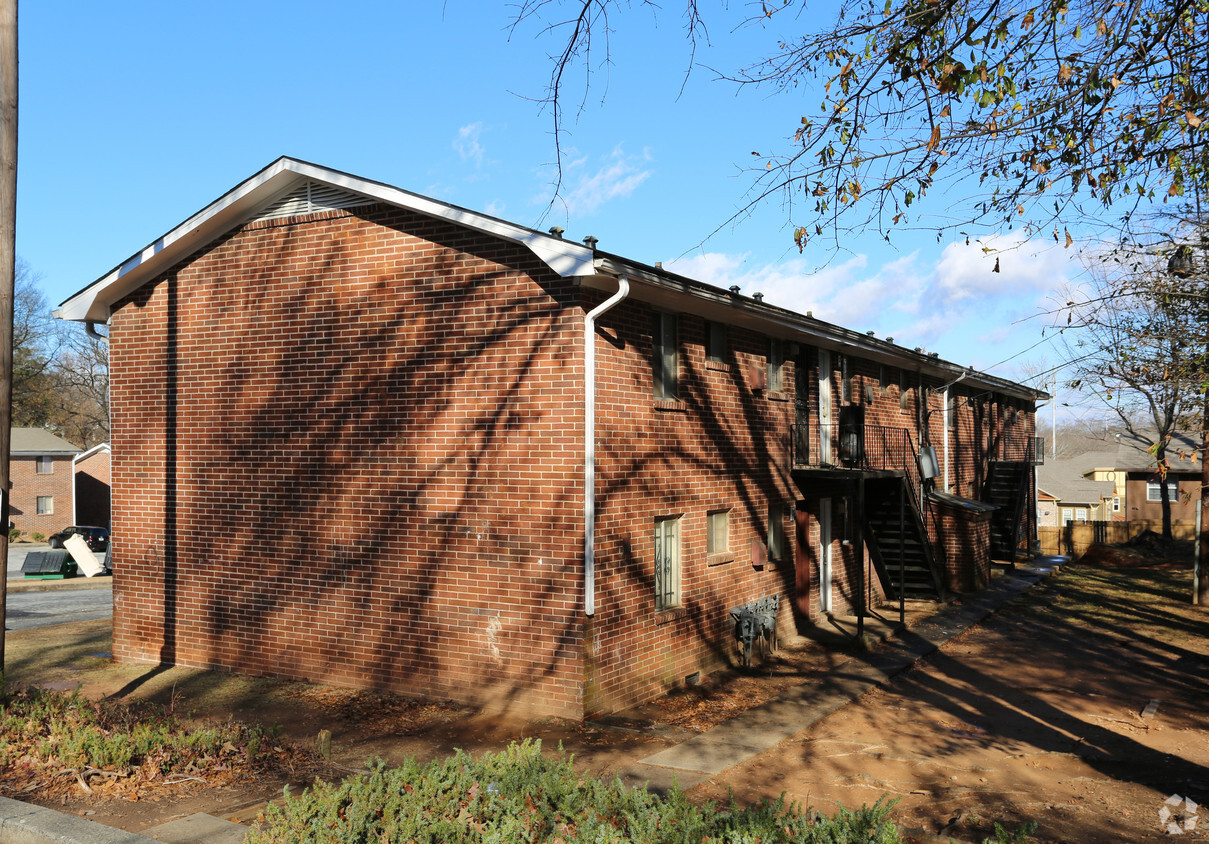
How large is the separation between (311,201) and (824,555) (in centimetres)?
1158

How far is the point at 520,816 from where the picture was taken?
5.12m

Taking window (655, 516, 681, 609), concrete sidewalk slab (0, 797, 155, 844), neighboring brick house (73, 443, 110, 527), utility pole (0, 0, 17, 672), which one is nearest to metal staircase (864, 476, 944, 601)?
window (655, 516, 681, 609)

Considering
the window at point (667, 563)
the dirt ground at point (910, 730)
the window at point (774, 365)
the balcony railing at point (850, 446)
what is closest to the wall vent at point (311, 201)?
the window at point (667, 563)

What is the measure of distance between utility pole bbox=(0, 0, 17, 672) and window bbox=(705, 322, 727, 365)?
8.89 m

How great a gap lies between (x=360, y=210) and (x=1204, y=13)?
31.4 feet

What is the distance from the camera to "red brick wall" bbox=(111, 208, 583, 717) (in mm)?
11055

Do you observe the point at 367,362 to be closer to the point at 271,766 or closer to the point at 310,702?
the point at 310,702

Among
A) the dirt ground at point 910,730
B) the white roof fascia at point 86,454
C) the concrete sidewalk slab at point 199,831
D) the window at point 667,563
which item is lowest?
the dirt ground at point 910,730

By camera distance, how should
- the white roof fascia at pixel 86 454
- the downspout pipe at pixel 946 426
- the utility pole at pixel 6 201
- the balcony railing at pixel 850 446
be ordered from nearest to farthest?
the utility pole at pixel 6 201
the balcony railing at pixel 850 446
the downspout pipe at pixel 946 426
the white roof fascia at pixel 86 454

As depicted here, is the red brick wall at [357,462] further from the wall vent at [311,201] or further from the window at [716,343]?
the window at [716,343]

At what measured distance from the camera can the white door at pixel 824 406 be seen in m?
18.3

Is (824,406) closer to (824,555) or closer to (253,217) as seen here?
(824,555)

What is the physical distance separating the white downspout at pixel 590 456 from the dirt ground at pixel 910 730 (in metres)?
1.62

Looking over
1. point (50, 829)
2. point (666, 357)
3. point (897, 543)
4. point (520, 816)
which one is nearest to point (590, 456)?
point (666, 357)
